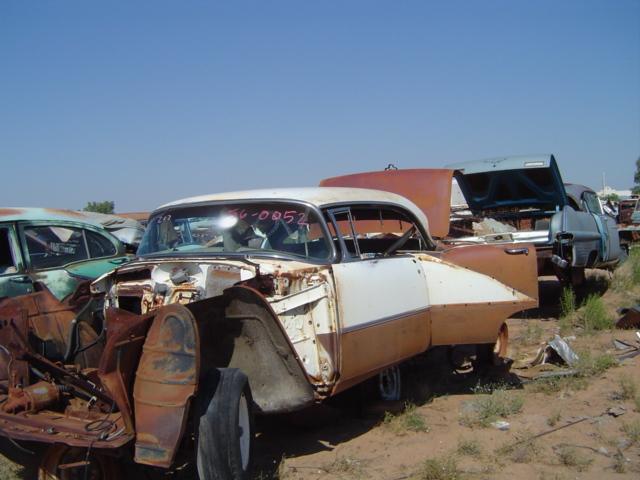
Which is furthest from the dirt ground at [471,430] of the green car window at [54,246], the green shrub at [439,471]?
the green car window at [54,246]

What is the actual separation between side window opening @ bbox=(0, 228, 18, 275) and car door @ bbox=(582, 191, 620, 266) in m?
8.18

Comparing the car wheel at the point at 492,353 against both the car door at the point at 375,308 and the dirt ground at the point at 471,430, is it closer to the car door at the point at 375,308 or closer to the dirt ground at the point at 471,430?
the dirt ground at the point at 471,430

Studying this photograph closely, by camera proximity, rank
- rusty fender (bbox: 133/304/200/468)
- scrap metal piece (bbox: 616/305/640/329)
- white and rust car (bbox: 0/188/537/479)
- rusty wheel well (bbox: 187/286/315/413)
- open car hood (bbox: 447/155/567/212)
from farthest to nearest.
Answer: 1. open car hood (bbox: 447/155/567/212)
2. scrap metal piece (bbox: 616/305/640/329)
3. rusty wheel well (bbox: 187/286/315/413)
4. white and rust car (bbox: 0/188/537/479)
5. rusty fender (bbox: 133/304/200/468)

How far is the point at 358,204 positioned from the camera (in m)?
5.17

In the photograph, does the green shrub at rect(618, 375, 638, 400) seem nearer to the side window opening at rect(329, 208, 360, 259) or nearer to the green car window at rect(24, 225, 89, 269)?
the side window opening at rect(329, 208, 360, 259)

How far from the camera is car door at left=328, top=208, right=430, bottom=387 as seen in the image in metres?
4.19

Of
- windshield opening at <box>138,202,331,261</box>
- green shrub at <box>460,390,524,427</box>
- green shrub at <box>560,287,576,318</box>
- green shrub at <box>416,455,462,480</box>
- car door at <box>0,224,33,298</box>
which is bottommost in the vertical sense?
green shrub at <box>560,287,576,318</box>

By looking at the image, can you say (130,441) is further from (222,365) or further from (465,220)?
(465,220)

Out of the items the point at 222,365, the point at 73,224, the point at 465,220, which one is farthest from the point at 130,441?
the point at 465,220

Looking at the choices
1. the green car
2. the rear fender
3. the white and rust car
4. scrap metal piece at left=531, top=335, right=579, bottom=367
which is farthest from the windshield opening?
scrap metal piece at left=531, top=335, right=579, bottom=367

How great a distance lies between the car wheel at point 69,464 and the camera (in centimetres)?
351

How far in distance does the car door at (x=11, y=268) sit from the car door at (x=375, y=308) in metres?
3.73

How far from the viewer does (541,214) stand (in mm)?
10094

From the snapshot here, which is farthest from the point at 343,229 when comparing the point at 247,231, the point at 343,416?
the point at 343,416
